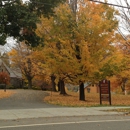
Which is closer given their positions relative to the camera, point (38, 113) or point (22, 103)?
point (38, 113)

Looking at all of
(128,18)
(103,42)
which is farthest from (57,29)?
(128,18)

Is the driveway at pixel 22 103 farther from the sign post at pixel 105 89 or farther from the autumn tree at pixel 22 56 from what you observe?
the autumn tree at pixel 22 56

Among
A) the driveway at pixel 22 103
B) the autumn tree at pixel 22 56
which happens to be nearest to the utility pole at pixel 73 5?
the driveway at pixel 22 103

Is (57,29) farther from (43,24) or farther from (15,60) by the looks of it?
(15,60)

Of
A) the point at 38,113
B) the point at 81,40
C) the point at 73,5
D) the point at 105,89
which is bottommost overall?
the point at 38,113

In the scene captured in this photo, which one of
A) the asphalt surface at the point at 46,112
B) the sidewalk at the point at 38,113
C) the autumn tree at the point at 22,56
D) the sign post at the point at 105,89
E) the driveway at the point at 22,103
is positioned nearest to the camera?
the sidewalk at the point at 38,113

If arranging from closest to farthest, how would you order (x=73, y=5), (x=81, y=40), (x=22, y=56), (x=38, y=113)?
(x=38, y=113), (x=81, y=40), (x=73, y=5), (x=22, y=56)

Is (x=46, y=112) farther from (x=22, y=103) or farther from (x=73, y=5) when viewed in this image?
(x=73, y=5)

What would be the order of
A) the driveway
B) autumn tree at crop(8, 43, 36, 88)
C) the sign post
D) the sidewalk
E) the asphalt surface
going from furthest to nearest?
autumn tree at crop(8, 43, 36, 88) < the sign post < the driveway < the asphalt surface < the sidewalk

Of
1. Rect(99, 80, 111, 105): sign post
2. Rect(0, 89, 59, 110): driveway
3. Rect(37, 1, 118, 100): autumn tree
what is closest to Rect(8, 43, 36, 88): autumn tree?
Rect(0, 89, 59, 110): driveway

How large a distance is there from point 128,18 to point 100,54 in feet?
25.2

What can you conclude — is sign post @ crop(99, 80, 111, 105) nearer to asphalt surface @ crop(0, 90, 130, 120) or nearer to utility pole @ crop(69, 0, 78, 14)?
asphalt surface @ crop(0, 90, 130, 120)

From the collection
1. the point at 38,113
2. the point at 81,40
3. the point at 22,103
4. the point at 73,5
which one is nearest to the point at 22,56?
the point at 73,5

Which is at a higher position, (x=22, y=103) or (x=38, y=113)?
(x=38, y=113)
